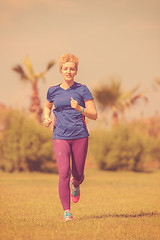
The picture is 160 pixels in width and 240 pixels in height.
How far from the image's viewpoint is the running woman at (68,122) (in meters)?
6.80

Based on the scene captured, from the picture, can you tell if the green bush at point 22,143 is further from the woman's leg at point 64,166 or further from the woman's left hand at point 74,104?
the woman's left hand at point 74,104

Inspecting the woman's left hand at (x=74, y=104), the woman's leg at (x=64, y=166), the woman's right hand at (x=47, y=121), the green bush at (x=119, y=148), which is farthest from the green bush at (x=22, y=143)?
the woman's left hand at (x=74, y=104)

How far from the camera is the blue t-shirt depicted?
6.82 meters

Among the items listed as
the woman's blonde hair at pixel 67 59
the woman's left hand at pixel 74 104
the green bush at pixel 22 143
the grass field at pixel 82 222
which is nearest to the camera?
the grass field at pixel 82 222

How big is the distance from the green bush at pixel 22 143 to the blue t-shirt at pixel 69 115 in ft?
54.2

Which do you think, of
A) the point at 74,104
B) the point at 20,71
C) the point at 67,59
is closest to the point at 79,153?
the point at 74,104

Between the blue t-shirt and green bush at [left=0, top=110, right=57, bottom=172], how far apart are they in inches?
Answer: 651

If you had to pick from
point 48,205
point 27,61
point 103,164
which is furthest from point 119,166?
point 48,205

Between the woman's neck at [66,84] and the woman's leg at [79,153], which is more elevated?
the woman's neck at [66,84]

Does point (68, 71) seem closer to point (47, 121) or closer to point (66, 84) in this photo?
point (66, 84)

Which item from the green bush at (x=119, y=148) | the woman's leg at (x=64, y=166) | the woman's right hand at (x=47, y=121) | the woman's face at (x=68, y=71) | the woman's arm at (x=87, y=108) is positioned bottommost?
the green bush at (x=119, y=148)

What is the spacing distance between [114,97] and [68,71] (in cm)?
3161

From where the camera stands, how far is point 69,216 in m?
6.77

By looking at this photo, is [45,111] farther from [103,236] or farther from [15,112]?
[15,112]
